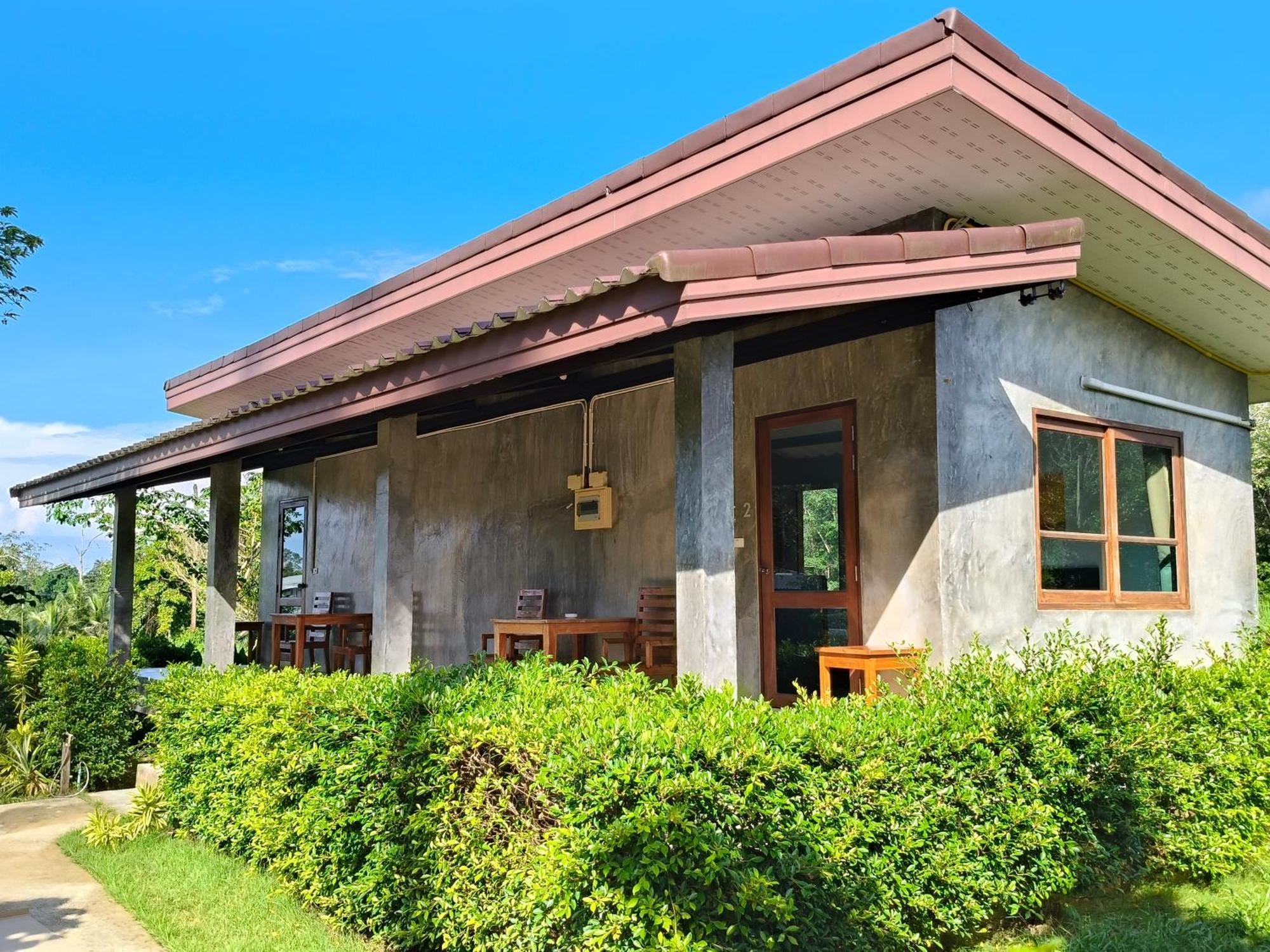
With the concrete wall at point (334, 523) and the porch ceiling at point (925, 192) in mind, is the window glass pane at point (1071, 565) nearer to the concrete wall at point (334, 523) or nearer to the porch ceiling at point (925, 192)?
the porch ceiling at point (925, 192)

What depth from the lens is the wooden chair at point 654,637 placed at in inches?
285

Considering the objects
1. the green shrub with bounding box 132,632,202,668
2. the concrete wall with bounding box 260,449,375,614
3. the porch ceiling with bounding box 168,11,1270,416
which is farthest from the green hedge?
the green shrub with bounding box 132,632,202,668

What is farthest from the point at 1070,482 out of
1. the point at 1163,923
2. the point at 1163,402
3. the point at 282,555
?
the point at 282,555

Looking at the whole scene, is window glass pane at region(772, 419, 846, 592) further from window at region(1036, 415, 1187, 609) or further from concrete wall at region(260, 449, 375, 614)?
concrete wall at region(260, 449, 375, 614)

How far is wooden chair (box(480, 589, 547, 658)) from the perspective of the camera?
8.56m

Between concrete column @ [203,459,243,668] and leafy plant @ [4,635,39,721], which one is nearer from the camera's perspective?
concrete column @ [203,459,243,668]

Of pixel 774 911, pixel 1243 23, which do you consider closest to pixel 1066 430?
pixel 774 911

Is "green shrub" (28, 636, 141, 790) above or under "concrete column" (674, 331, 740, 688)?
under

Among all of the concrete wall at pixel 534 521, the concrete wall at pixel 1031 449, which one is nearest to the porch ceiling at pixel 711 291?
the concrete wall at pixel 1031 449

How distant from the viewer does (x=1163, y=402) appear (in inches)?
297

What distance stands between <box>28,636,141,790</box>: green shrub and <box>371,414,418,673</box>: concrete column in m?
3.57

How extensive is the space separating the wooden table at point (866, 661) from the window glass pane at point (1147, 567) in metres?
2.23

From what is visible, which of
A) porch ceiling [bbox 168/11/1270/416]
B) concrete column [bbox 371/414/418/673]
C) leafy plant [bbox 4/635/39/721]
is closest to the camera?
porch ceiling [bbox 168/11/1270/416]

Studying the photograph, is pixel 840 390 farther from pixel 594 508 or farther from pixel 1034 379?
pixel 594 508
